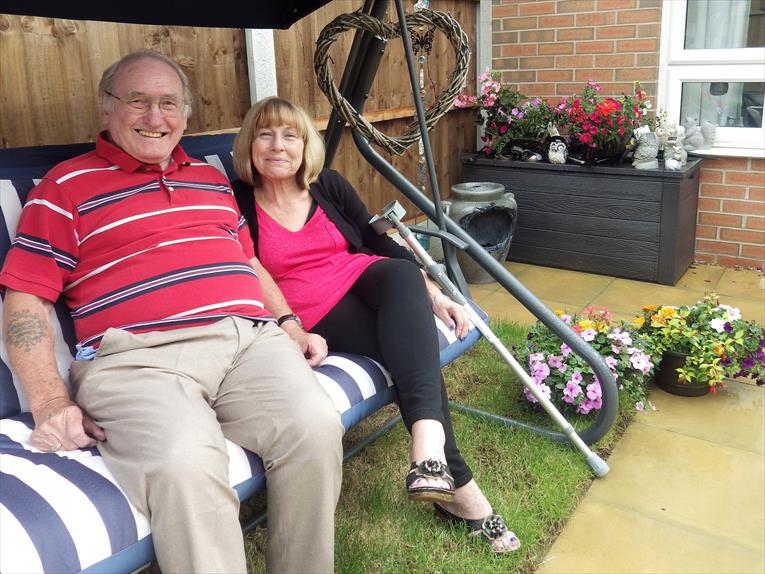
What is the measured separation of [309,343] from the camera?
1.93 meters

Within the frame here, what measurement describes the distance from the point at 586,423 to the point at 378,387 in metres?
1.04

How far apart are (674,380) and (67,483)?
2.22 m

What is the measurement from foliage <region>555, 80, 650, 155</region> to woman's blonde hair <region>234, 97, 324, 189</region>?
7.70 ft

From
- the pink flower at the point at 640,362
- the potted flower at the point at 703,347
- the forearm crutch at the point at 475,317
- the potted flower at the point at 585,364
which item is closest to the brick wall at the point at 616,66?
the potted flower at the point at 703,347

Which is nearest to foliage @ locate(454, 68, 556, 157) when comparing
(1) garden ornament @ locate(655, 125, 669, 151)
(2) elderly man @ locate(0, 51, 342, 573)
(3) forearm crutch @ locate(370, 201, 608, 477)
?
(1) garden ornament @ locate(655, 125, 669, 151)

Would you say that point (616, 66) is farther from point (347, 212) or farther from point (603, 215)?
point (347, 212)

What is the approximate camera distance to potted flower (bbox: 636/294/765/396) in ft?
8.72

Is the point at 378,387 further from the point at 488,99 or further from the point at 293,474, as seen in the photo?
the point at 488,99

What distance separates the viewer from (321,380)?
1777mm

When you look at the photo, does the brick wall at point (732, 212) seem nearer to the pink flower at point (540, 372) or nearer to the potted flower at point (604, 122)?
the potted flower at point (604, 122)

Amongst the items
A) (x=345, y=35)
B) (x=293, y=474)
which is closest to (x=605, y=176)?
(x=345, y=35)

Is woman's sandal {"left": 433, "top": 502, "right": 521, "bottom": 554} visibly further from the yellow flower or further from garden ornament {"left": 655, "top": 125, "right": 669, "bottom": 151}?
garden ornament {"left": 655, "top": 125, "right": 669, "bottom": 151}

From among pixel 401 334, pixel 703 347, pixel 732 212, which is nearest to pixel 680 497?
pixel 703 347

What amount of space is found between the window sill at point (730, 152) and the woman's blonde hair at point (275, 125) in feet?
9.46
